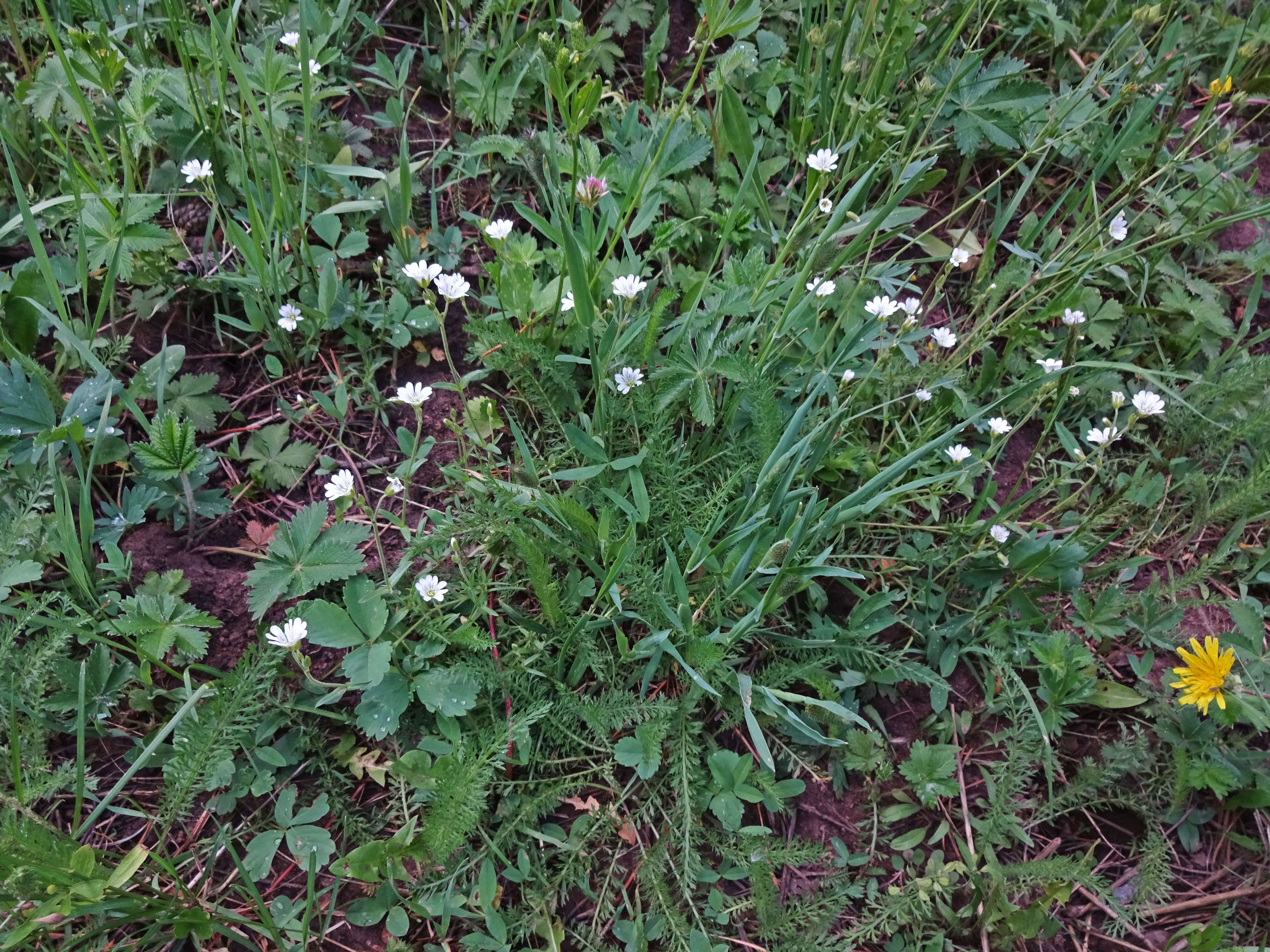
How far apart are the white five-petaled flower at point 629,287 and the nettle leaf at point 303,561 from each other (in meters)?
0.83

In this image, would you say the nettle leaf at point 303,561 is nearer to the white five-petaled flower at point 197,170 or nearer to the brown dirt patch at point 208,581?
the brown dirt patch at point 208,581

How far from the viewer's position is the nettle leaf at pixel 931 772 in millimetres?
1762

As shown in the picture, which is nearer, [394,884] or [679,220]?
[394,884]

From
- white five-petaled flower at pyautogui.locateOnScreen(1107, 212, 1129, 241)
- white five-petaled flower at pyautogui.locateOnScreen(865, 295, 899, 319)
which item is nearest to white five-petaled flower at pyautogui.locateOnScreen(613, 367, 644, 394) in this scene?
white five-petaled flower at pyautogui.locateOnScreen(865, 295, 899, 319)

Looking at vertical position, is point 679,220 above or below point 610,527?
above

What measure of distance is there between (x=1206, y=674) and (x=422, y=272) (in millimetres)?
2047

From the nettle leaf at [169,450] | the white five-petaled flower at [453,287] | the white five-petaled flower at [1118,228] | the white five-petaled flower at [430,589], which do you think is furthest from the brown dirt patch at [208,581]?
the white five-petaled flower at [1118,228]

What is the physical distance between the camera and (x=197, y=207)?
2.16 metres

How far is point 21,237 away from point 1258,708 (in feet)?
10.8

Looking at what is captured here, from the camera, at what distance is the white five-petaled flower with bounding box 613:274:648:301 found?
192 cm

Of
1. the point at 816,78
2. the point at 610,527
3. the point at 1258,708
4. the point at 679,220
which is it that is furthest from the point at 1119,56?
the point at 610,527

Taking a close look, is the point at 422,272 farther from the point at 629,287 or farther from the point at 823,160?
the point at 823,160

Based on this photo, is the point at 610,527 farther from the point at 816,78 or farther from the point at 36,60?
the point at 36,60

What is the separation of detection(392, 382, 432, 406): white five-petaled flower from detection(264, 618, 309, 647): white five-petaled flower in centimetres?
52
